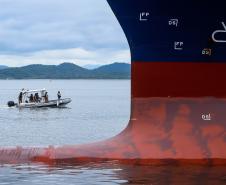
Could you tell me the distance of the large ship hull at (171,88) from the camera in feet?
32.9

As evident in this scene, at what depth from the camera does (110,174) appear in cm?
912

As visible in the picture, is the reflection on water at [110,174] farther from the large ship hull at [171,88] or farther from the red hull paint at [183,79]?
the red hull paint at [183,79]

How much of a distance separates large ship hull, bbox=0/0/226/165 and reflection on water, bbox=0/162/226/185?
399 mm

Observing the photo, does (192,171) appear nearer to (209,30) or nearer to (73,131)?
(209,30)

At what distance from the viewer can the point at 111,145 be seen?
10.4m

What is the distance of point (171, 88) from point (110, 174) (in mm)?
2135

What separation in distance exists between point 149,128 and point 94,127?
79.7 feet

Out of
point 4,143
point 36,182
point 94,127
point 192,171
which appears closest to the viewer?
point 36,182

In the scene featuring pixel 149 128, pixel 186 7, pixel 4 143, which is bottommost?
pixel 4 143

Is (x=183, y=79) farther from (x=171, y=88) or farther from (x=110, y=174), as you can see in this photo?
(x=110, y=174)

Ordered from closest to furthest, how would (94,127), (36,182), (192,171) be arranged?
(36,182)
(192,171)
(94,127)

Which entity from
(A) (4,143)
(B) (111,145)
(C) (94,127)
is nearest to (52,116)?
(C) (94,127)

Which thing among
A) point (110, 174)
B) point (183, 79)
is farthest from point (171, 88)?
point (110, 174)

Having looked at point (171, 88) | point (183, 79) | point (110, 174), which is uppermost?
point (183, 79)
